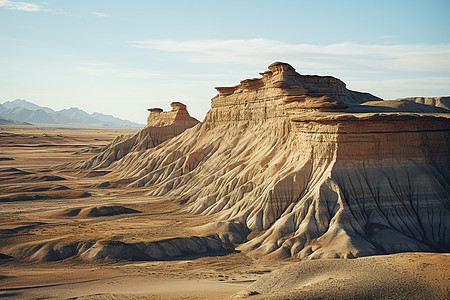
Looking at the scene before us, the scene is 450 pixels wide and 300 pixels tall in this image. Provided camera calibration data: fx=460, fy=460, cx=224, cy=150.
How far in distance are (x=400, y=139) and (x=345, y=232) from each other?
30.5 ft

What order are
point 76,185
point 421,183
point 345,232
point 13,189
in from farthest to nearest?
point 76,185
point 13,189
point 421,183
point 345,232

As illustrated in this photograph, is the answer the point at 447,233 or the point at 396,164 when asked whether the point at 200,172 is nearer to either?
the point at 396,164

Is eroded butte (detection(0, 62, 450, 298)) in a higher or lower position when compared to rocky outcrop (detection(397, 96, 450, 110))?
lower

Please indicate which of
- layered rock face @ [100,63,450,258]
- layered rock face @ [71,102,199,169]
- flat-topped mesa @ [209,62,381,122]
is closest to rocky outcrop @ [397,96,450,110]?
flat-topped mesa @ [209,62,381,122]

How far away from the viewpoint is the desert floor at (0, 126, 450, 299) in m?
22.0

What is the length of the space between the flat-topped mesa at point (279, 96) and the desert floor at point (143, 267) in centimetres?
1500

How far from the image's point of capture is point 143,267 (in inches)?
1256

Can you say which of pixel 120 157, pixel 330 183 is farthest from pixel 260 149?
pixel 120 157

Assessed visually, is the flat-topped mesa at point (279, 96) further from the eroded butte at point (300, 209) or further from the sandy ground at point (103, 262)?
the sandy ground at point (103, 262)

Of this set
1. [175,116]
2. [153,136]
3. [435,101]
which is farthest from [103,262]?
[153,136]

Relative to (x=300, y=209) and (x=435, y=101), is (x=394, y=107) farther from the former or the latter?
(x=300, y=209)

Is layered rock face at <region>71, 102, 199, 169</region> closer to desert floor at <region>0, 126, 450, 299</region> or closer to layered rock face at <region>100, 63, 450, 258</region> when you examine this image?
desert floor at <region>0, 126, 450, 299</region>

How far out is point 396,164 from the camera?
37156 mm

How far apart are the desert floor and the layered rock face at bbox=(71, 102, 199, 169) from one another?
33.0 m
